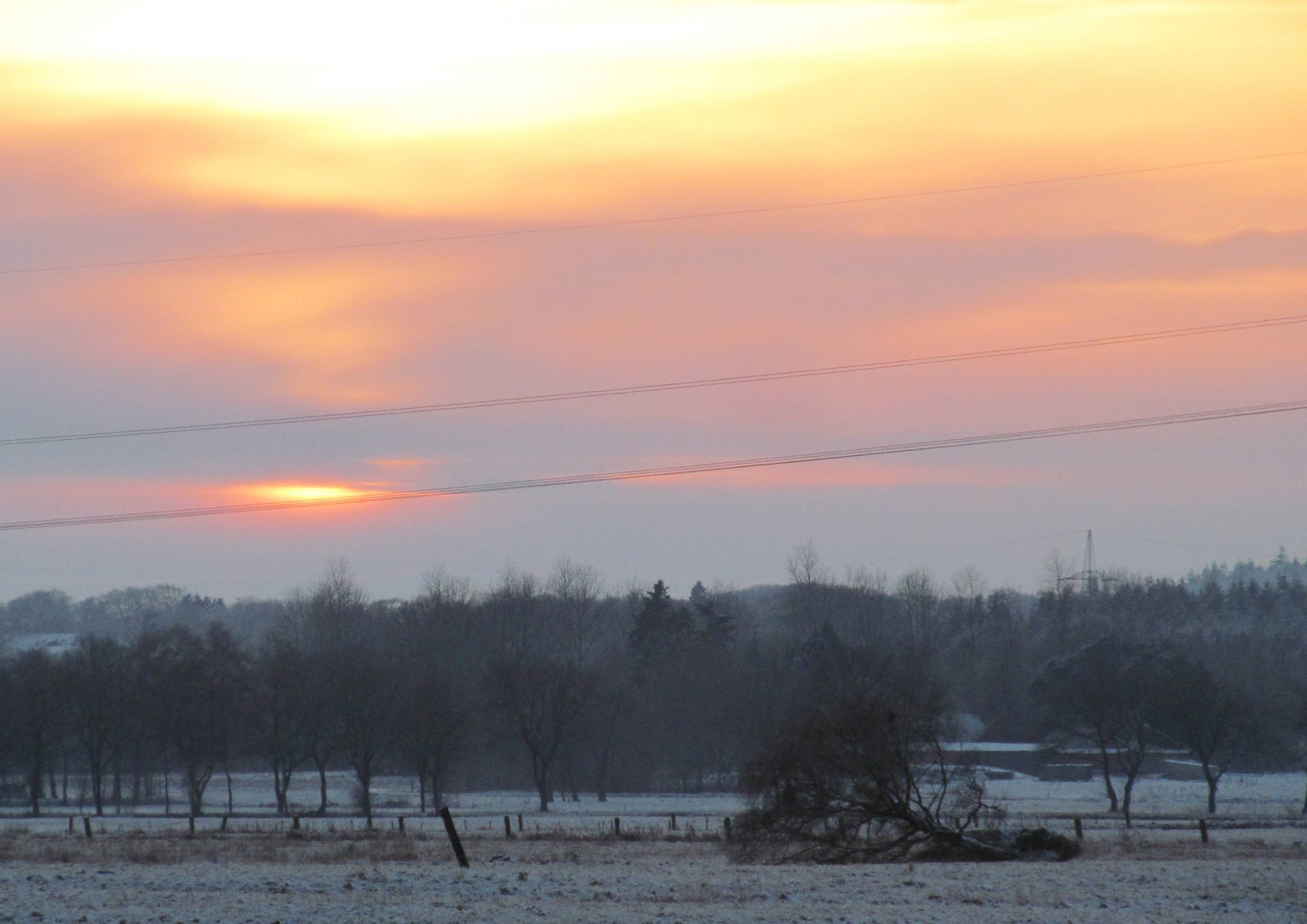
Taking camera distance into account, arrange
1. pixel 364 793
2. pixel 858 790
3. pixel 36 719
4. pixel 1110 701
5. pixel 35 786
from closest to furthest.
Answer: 1. pixel 858 790
2. pixel 1110 701
3. pixel 364 793
4. pixel 35 786
5. pixel 36 719

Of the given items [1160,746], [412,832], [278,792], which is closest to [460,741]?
[278,792]

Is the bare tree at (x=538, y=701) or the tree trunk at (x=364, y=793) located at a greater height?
the bare tree at (x=538, y=701)

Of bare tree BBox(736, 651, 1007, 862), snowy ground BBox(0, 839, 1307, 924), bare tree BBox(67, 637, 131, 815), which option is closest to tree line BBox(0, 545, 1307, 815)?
bare tree BBox(67, 637, 131, 815)

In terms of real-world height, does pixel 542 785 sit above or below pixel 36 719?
below

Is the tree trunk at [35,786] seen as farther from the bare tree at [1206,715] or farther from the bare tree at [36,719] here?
the bare tree at [1206,715]

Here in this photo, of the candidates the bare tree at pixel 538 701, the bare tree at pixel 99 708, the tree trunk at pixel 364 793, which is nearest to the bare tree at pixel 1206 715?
Answer: the bare tree at pixel 538 701

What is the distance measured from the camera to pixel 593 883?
83.3 feet

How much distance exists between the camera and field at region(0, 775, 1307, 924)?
21.7 meters

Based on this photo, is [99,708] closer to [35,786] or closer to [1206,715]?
[35,786]

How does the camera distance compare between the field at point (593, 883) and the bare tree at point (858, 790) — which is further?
the bare tree at point (858, 790)

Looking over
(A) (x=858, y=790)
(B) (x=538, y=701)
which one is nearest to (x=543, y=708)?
(B) (x=538, y=701)

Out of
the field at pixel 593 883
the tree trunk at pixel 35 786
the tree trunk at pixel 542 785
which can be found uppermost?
the field at pixel 593 883

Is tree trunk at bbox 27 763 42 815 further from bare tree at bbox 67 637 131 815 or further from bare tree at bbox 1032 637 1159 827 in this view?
bare tree at bbox 1032 637 1159 827

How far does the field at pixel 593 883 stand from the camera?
2166 centimetres
